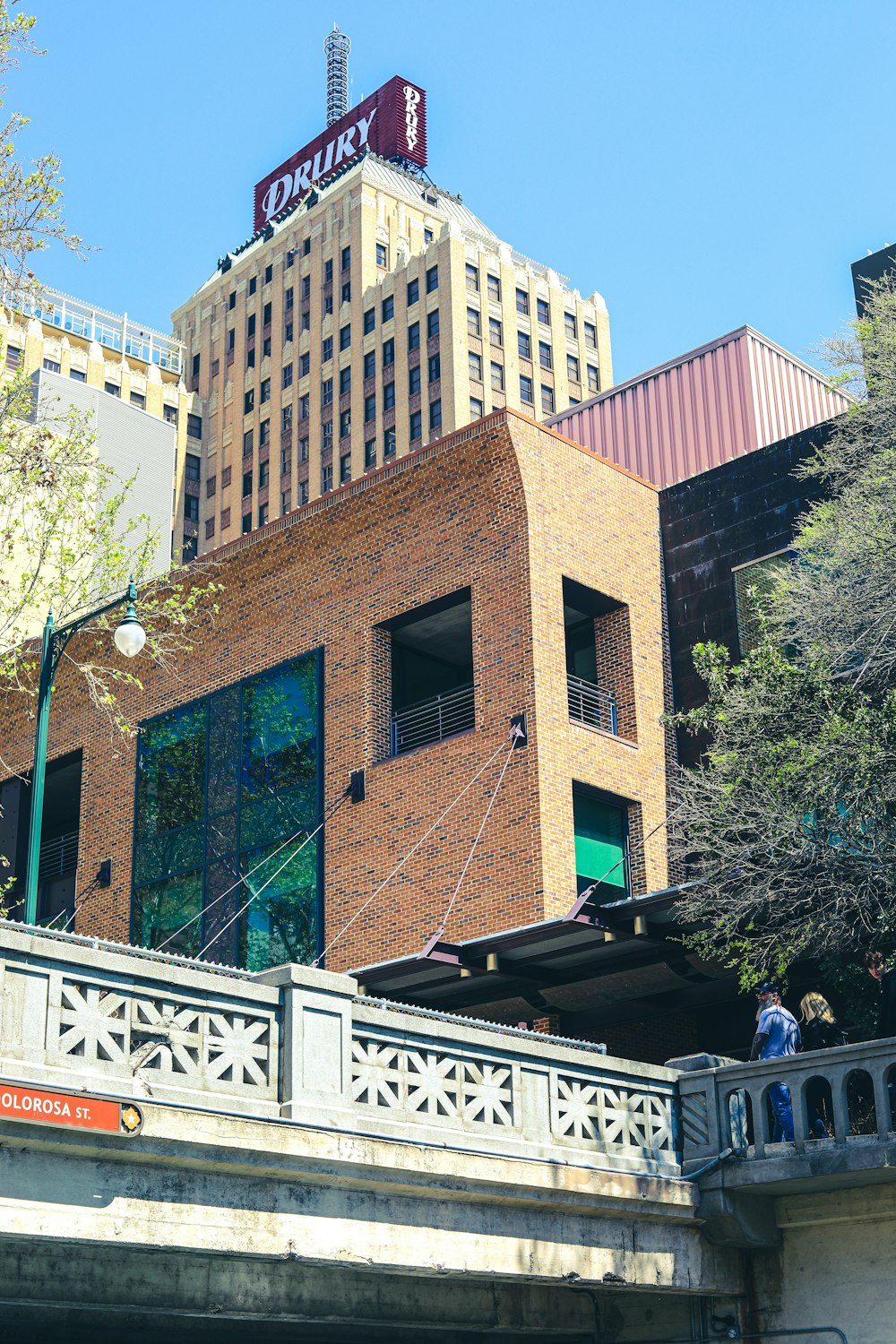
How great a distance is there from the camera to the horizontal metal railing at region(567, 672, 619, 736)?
29.9 meters

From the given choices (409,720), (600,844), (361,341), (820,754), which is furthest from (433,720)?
(361,341)

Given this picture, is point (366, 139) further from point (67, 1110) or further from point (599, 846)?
point (67, 1110)

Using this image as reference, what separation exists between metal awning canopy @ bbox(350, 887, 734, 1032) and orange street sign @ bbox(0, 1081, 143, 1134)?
36.7 feet

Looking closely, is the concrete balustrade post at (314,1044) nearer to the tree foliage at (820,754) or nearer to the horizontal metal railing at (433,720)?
the tree foliage at (820,754)

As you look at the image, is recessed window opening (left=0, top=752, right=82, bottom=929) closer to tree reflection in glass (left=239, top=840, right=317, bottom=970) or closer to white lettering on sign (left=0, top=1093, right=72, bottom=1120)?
tree reflection in glass (left=239, top=840, right=317, bottom=970)

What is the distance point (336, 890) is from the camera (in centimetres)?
2936

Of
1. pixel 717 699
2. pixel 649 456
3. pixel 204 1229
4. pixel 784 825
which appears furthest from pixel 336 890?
pixel 204 1229

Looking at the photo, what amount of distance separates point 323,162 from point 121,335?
1610 cm

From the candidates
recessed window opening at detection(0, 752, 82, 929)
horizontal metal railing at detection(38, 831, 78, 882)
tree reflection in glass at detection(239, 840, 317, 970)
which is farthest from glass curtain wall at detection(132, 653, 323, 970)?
horizontal metal railing at detection(38, 831, 78, 882)

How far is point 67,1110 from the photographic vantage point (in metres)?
11.8

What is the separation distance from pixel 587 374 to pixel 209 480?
2308 cm

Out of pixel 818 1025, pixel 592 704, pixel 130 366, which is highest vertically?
pixel 130 366

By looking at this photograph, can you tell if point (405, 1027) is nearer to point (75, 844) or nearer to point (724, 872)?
point (724, 872)

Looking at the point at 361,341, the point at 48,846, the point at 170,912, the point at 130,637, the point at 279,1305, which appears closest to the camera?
the point at 279,1305
